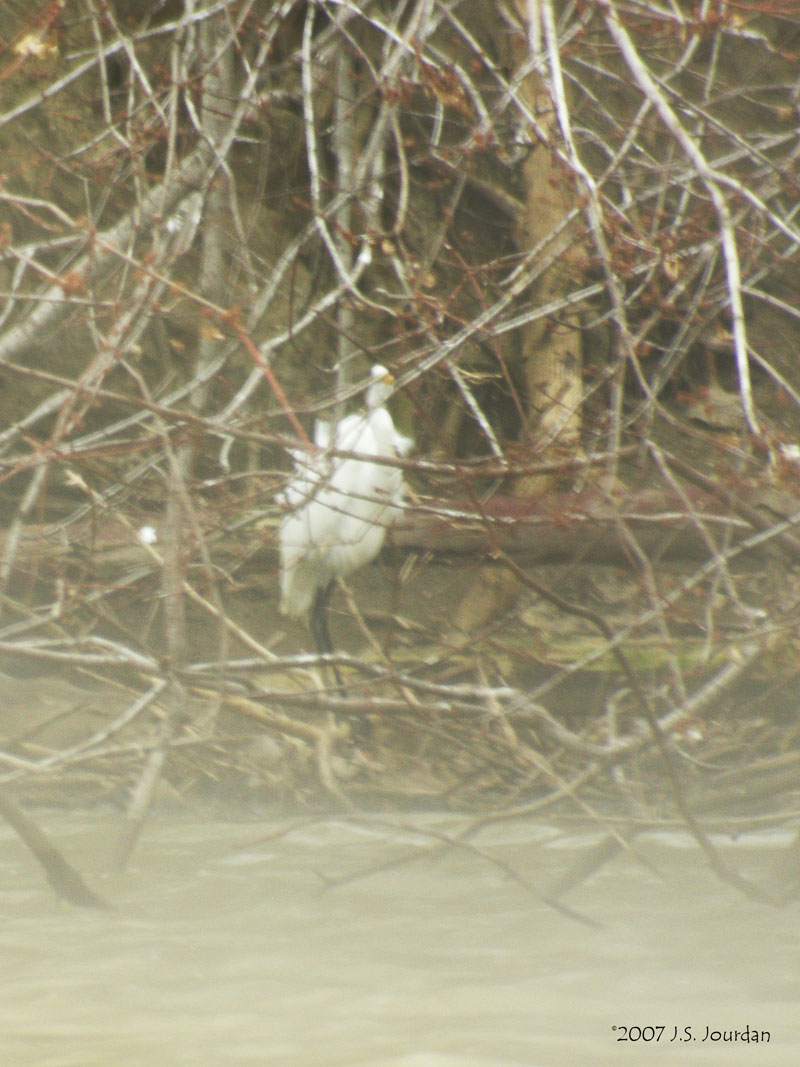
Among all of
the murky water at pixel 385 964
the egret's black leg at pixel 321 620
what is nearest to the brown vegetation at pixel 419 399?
the egret's black leg at pixel 321 620

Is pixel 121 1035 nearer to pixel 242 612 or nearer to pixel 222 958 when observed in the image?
pixel 222 958

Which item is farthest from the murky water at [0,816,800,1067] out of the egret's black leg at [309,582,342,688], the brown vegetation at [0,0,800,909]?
the egret's black leg at [309,582,342,688]

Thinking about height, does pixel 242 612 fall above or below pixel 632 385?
below

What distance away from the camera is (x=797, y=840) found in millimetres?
2619

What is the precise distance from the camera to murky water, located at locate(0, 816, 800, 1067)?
1.76 metres

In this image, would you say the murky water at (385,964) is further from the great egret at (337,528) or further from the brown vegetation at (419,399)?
the great egret at (337,528)

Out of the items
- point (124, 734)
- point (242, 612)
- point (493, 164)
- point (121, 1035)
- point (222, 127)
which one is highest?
point (493, 164)

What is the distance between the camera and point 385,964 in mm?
2205

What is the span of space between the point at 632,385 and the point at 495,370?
0.64 metres

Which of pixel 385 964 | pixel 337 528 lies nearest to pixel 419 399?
pixel 337 528

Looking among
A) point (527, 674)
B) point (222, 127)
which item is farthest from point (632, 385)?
point (222, 127)

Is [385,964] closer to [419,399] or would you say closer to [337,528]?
[419,399]

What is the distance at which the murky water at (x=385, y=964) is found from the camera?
5.77 feet

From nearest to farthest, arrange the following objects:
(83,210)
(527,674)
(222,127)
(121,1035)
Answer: (121,1035)
(222,127)
(527,674)
(83,210)
